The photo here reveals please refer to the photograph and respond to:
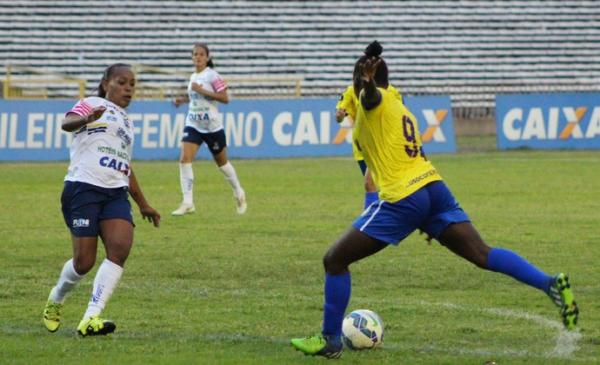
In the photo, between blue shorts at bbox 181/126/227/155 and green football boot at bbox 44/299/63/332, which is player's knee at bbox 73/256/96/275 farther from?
blue shorts at bbox 181/126/227/155

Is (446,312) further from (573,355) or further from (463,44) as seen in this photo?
(463,44)

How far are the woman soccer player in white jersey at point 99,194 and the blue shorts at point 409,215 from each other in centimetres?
179

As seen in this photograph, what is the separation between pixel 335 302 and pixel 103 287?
1.66 m

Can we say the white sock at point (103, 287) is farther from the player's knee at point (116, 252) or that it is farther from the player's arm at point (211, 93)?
the player's arm at point (211, 93)

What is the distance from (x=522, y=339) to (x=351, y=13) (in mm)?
34740

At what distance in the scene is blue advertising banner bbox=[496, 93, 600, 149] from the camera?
99.3ft

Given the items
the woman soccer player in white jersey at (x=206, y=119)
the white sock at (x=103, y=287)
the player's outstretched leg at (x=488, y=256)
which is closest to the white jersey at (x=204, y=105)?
the woman soccer player in white jersey at (x=206, y=119)

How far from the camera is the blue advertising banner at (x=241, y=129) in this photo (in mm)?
27391

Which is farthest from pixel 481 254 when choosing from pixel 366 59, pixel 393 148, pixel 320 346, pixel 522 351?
pixel 366 59

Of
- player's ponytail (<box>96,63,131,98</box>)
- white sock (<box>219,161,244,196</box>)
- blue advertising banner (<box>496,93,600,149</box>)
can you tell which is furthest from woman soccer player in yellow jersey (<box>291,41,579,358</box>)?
blue advertising banner (<box>496,93,600,149</box>)

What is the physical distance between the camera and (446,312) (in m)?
9.27

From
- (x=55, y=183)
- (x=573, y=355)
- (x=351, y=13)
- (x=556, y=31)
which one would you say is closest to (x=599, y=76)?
(x=556, y=31)

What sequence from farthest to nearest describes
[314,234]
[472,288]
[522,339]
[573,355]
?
1. [314,234]
2. [472,288]
3. [522,339]
4. [573,355]

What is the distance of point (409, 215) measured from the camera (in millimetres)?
7613
